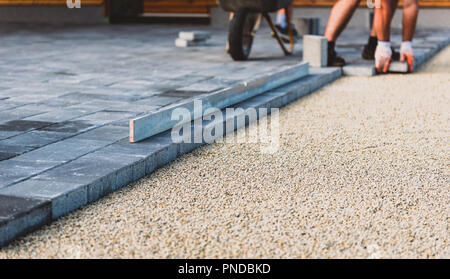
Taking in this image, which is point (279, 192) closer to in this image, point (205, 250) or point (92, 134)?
point (205, 250)

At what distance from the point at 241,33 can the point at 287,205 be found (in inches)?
153

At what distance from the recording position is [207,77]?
5.28 metres

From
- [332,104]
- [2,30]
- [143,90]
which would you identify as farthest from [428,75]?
[2,30]

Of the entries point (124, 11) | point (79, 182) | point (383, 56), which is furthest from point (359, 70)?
point (124, 11)

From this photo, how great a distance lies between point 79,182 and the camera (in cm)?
252

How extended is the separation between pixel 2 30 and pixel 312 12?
5.40 metres

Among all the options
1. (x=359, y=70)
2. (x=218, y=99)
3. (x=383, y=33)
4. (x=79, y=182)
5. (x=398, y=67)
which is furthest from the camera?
(x=398, y=67)

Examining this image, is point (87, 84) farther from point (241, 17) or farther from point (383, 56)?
point (383, 56)

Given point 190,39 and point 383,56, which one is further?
point 190,39

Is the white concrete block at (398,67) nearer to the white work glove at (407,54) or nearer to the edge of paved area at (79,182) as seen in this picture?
the white work glove at (407,54)

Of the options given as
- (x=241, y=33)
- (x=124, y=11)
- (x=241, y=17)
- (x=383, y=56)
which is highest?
(x=241, y=17)

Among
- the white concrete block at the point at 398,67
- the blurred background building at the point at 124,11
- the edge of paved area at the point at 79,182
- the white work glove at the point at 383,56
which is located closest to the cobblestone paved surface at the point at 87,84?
the edge of paved area at the point at 79,182

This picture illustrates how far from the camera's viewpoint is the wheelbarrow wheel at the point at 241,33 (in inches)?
244

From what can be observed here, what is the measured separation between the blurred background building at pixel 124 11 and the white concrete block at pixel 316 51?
652 cm
